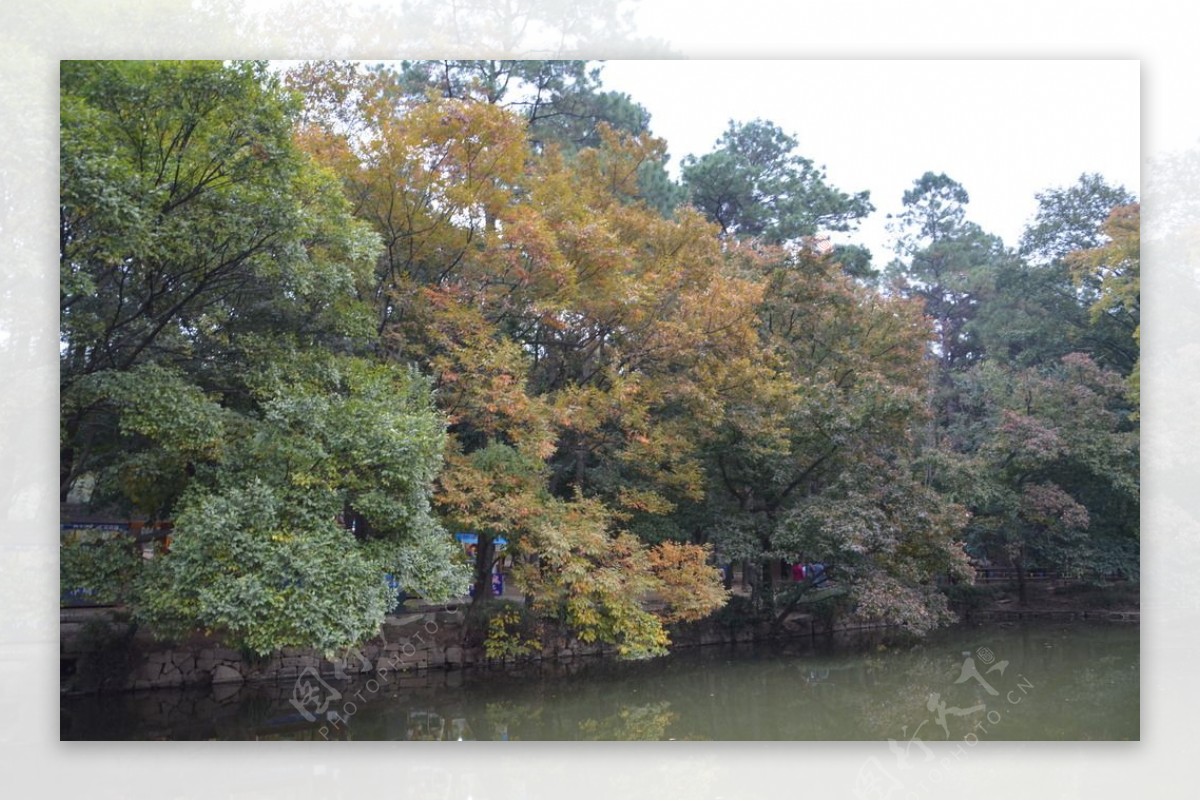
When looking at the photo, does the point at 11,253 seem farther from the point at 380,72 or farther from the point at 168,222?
the point at 380,72

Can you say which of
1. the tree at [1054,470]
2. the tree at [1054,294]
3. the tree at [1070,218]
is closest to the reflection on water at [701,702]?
the tree at [1054,470]

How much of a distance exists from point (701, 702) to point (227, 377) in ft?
16.1

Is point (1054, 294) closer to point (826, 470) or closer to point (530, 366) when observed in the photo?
point (826, 470)

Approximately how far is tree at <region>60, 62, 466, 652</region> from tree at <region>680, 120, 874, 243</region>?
7.37 meters

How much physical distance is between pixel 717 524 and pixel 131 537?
20.3ft

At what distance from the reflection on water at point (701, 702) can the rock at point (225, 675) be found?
187 millimetres

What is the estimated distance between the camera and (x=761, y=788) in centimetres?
577

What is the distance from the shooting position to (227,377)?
23.6 feet

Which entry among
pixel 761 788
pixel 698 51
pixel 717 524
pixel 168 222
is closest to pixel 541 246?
pixel 698 51

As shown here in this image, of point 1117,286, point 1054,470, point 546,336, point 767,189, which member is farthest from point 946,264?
point 546,336

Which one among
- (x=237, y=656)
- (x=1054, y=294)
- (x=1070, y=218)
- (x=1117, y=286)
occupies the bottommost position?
(x=237, y=656)

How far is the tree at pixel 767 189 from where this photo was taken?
13445mm

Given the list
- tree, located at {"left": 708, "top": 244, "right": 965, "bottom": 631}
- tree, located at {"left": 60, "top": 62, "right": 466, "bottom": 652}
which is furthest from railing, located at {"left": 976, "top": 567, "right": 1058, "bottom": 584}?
tree, located at {"left": 60, "top": 62, "right": 466, "bottom": 652}

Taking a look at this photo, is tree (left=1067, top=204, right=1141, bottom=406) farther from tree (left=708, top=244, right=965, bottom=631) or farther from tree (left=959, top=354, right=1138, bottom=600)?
tree (left=708, top=244, right=965, bottom=631)
